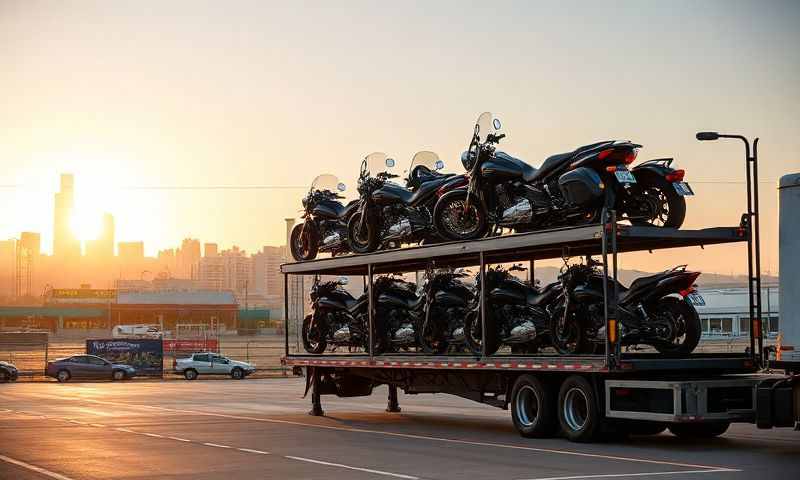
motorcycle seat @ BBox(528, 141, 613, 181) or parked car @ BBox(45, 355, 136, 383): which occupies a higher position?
motorcycle seat @ BBox(528, 141, 613, 181)

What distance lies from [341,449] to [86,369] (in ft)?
122

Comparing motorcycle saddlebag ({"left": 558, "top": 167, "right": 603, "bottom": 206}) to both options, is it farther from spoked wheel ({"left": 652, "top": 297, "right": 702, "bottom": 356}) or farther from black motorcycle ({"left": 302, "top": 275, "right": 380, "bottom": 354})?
black motorcycle ({"left": 302, "top": 275, "right": 380, "bottom": 354})

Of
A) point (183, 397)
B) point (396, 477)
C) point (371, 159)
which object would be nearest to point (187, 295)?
point (183, 397)

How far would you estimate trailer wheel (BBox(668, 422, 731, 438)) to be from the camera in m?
17.4

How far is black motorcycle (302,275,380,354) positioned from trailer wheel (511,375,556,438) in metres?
5.24

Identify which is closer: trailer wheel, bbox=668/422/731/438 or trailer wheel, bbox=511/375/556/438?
trailer wheel, bbox=511/375/556/438

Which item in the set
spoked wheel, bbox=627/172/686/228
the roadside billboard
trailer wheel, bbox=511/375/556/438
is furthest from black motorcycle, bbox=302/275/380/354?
the roadside billboard

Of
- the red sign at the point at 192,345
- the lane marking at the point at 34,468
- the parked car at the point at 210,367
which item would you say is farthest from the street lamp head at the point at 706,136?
the red sign at the point at 192,345

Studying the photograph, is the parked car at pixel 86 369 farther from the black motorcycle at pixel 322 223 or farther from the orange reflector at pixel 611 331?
the orange reflector at pixel 611 331

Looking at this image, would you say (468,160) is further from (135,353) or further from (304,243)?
(135,353)

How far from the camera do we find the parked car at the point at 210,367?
5334 centimetres

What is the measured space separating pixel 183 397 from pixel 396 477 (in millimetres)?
22283

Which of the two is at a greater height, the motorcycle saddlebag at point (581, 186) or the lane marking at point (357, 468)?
the motorcycle saddlebag at point (581, 186)

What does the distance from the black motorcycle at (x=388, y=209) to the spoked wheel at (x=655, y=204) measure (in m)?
4.11
